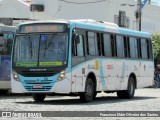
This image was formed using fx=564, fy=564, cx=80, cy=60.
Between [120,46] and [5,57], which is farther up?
[120,46]

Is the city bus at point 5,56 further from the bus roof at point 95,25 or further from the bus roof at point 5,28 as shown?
the bus roof at point 95,25

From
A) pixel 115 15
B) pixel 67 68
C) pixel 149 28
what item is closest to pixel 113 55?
pixel 67 68

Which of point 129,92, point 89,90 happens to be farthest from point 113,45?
point 89,90

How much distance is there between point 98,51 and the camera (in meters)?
21.5

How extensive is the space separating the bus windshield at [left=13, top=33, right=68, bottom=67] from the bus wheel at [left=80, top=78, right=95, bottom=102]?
1.61 m

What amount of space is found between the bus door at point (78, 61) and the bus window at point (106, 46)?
1.90 m

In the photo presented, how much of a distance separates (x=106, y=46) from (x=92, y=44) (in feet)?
4.20

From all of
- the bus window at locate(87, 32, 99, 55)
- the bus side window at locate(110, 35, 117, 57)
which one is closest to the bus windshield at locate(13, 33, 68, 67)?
the bus window at locate(87, 32, 99, 55)

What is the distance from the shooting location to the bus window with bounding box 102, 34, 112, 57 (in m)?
22.1

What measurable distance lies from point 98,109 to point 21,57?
4.04m

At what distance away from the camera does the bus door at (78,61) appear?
19.6 metres

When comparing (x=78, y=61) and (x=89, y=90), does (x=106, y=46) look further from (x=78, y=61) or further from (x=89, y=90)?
(x=78, y=61)

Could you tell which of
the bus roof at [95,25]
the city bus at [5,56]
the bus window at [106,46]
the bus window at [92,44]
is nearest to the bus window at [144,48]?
the bus roof at [95,25]

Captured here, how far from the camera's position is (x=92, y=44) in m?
21.1
